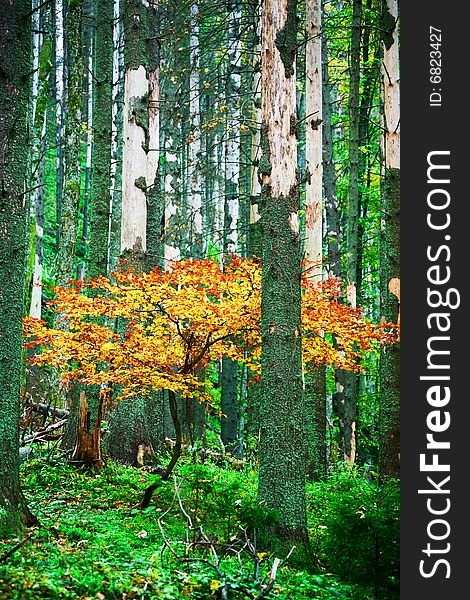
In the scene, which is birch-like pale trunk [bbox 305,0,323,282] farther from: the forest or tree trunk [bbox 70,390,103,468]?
tree trunk [bbox 70,390,103,468]

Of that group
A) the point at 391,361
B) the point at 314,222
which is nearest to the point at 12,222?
the point at 391,361

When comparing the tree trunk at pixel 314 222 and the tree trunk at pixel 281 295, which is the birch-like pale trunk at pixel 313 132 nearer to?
the tree trunk at pixel 314 222

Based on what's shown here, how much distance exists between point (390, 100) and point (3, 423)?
7326mm

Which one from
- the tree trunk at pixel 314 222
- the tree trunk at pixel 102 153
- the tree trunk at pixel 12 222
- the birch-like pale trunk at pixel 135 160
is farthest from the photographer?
the tree trunk at pixel 314 222

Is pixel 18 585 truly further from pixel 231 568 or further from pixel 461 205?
pixel 461 205

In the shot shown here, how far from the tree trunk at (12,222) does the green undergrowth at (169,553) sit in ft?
2.44

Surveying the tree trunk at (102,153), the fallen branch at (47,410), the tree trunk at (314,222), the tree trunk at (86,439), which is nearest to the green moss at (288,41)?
the tree trunk at (102,153)

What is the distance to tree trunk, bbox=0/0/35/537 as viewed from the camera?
610cm

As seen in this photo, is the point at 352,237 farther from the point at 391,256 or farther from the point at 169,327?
the point at 169,327

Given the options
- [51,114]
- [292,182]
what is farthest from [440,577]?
[51,114]

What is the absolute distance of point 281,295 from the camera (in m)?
A: 7.30

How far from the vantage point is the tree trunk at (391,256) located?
9117 mm

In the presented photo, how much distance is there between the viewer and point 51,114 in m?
29.5

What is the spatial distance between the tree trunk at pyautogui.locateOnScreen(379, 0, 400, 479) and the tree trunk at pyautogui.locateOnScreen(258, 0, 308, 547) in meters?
2.37
